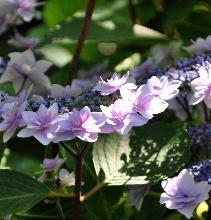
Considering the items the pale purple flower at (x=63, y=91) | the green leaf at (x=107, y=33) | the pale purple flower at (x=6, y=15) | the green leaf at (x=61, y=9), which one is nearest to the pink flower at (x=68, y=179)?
the pale purple flower at (x=63, y=91)

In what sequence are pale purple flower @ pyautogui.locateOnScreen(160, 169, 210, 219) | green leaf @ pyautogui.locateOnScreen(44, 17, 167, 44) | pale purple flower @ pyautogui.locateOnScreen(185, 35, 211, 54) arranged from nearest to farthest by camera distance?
pale purple flower @ pyautogui.locateOnScreen(160, 169, 210, 219) < pale purple flower @ pyautogui.locateOnScreen(185, 35, 211, 54) < green leaf @ pyautogui.locateOnScreen(44, 17, 167, 44)

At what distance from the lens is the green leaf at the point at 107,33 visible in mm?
1314

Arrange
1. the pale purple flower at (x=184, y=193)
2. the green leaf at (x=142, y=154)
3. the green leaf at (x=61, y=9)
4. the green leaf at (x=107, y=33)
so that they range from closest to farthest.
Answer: the pale purple flower at (x=184, y=193), the green leaf at (x=142, y=154), the green leaf at (x=107, y=33), the green leaf at (x=61, y=9)

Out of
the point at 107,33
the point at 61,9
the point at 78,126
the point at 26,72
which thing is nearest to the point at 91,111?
the point at 78,126

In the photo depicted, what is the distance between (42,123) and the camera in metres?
0.88

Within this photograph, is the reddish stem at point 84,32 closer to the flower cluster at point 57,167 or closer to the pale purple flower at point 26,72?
the pale purple flower at point 26,72

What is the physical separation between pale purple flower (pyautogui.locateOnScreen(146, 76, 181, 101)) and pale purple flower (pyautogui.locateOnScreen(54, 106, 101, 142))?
11 cm

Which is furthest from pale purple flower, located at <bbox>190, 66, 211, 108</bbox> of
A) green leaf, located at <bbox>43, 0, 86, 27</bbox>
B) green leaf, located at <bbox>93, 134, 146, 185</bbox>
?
green leaf, located at <bbox>43, 0, 86, 27</bbox>

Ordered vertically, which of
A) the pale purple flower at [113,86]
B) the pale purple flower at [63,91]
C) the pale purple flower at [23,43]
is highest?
the pale purple flower at [113,86]

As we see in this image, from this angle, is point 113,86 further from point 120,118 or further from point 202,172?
point 202,172

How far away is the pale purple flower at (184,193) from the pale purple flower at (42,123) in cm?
17

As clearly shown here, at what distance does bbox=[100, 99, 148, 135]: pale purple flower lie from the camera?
865 millimetres

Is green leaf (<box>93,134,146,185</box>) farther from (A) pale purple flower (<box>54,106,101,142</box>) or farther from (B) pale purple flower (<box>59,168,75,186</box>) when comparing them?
(A) pale purple flower (<box>54,106,101,142</box>)

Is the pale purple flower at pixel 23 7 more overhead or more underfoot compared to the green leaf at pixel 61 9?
more overhead
